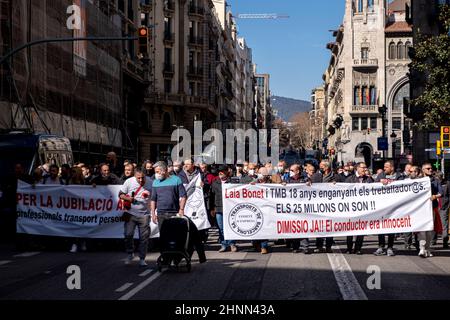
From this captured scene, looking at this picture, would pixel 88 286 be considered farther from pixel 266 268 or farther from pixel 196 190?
pixel 196 190

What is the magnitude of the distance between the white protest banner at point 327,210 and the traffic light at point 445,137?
10.7 m

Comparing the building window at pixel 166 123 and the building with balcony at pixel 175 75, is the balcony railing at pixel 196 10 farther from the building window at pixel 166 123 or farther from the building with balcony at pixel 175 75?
the building window at pixel 166 123

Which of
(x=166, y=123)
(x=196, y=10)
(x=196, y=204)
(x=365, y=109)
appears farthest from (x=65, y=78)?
(x=365, y=109)

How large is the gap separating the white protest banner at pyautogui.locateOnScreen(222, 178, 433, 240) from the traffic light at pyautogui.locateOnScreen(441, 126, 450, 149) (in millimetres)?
10657

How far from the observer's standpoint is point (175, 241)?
11.7 meters

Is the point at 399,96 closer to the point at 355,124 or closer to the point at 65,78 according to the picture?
the point at 355,124

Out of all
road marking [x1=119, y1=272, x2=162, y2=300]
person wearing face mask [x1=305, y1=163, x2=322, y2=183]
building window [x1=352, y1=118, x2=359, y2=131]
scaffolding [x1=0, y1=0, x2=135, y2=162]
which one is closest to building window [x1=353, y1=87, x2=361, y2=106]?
building window [x1=352, y1=118, x2=359, y2=131]

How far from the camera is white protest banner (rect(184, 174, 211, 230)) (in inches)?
644

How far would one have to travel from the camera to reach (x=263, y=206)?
15164 millimetres

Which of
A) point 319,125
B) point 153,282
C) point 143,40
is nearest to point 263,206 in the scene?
point 153,282

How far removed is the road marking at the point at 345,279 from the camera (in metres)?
9.46

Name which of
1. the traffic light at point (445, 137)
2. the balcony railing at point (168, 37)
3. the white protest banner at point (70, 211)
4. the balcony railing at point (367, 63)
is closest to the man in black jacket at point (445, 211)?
the white protest banner at point (70, 211)

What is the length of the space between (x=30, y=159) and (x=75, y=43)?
17169 mm

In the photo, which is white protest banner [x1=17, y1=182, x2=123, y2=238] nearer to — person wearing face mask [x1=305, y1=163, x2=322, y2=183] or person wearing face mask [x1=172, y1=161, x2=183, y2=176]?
person wearing face mask [x1=172, y1=161, x2=183, y2=176]
